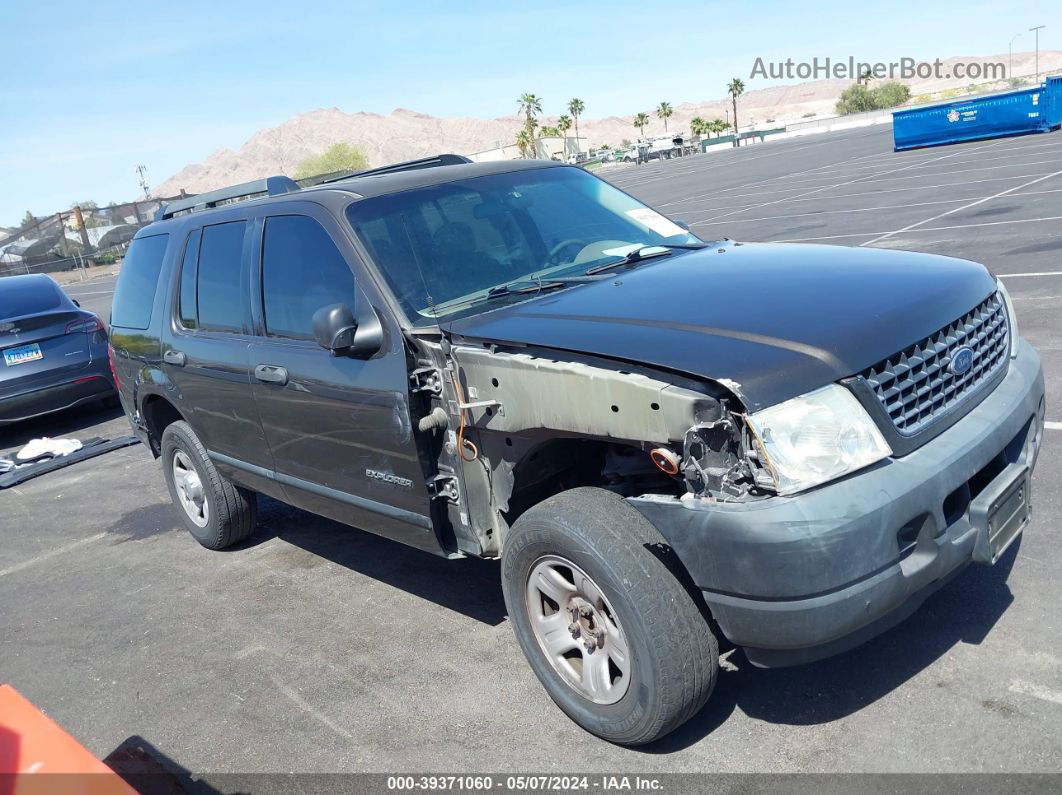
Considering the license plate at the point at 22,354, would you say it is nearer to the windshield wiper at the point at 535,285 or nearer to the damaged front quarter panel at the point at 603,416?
the windshield wiper at the point at 535,285

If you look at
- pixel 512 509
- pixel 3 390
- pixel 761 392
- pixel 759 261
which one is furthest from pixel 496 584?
pixel 3 390

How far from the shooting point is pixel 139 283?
19.6 ft

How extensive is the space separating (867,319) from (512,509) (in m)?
1.52

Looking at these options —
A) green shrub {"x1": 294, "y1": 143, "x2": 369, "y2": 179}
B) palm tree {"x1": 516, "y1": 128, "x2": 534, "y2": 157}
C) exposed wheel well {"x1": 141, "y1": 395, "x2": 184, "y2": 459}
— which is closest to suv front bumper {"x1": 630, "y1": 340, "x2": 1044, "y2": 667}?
exposed wheel well {"x1": 141, "y1": 395, "x2": 184, "y2": 459}

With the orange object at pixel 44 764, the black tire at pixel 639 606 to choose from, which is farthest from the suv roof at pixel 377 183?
the orange object at pixel 44 764

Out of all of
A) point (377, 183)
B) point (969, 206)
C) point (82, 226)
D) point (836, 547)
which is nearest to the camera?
point (836, 547)

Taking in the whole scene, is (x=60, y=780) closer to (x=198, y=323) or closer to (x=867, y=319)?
(x=867, y=319)

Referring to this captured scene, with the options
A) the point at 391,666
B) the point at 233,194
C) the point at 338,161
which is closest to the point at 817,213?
the point at 233,194

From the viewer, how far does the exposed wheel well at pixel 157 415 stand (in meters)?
6.04

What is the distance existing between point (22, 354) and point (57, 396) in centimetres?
52

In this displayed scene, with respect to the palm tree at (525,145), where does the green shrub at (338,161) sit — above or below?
above

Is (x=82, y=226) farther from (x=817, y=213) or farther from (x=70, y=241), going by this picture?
(x=817, y=213)

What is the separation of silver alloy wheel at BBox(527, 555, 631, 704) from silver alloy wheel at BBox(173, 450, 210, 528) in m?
3.08

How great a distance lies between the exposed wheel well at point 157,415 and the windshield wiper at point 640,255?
3.13 meters
